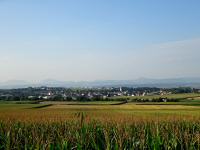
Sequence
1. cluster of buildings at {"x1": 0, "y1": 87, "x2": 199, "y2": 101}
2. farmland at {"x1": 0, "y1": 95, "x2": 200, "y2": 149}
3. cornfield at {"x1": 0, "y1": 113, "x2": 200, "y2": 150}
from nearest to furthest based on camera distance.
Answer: cornfield at {"x1": 0, "y1": 113, "x2": 200, "y2": 150}, farmland at {"x1": 0, "y1": 95, "x2": 200, "y2": 149}, cluster of buildings at {"x1": 0, "y1": 87, "x2": 199, "y2": 101}

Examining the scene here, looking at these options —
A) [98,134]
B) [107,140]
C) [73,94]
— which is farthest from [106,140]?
[73,94]

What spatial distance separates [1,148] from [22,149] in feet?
3.78

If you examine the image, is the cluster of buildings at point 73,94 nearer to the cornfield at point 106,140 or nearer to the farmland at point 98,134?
the farmland at point 98,134

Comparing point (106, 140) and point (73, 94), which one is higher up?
point (106, 140)

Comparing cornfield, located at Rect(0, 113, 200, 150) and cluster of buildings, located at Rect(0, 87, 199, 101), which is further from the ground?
cornfield, located at Rect(0, 113, 200, 150)

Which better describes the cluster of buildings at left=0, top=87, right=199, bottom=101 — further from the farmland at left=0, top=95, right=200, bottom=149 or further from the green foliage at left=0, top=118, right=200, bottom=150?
the green foliage at left=0, top=118, right=200, bottom=150

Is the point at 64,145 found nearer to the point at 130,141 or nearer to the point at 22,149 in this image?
the point at 130,141

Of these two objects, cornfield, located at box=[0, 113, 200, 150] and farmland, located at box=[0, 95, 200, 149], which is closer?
cornfield, located at box=[0, 113, 200, 150]

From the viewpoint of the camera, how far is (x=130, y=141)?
10953 millimetres

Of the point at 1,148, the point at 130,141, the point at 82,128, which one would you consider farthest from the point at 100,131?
the point at 130,141

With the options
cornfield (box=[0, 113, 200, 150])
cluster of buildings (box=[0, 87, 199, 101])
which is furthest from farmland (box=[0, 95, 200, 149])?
cluster of buildings (box=[0, 87, 199, 101])

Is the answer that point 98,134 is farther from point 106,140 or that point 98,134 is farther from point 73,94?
point 73,94

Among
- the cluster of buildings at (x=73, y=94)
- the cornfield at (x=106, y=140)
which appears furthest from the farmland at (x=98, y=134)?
the cluster of buildings at (x=73, y=94)

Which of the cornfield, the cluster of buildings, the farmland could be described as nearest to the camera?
the cornfield
